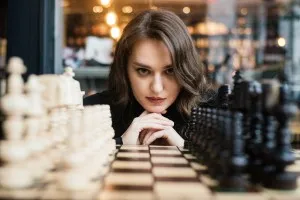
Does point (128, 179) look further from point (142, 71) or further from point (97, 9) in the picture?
point (97, 9)

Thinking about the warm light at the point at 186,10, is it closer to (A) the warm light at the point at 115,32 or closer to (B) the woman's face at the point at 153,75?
(A) the warm light at the point at 115,32

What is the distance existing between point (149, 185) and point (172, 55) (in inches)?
50.6

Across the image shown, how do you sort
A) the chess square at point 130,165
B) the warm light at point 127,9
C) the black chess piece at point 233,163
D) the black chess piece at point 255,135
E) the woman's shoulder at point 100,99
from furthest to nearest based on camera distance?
the warm light at point 127,9 → the woman's shoulder at point 100,99 → the chess square at point 130,165 → the black chess piece at point 255,135 → the black chess piece at point 233,163

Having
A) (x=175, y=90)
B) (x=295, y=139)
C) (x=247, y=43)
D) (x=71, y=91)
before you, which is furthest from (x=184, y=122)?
(x=247, y=43)

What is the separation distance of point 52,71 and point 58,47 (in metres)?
0.20

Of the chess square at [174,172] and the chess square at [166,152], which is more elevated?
the chess square at [166,152]

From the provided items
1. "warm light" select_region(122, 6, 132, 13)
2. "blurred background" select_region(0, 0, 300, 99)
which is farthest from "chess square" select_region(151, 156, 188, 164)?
"warm light" select_region(122, 6, 132, 13)

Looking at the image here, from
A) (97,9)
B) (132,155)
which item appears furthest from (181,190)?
(97,9)

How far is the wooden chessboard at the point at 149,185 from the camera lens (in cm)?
112

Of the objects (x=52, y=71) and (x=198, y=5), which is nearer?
(x=52, y=71)

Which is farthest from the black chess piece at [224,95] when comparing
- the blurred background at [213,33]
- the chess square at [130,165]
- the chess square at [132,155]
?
the blurred background at [213,33]

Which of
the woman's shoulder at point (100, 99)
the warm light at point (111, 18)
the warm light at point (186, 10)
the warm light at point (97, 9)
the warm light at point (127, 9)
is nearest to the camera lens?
the woman's shoulder at point (100, 99)

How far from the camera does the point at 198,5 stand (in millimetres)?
11656

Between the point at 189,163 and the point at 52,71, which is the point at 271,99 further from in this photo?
the point at 52,71
